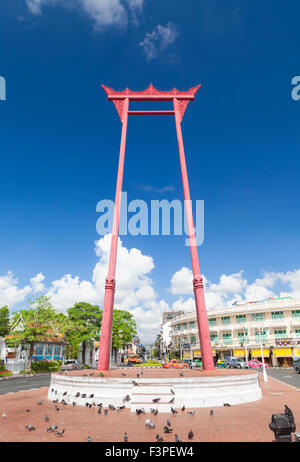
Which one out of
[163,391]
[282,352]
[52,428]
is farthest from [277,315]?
[52,428]

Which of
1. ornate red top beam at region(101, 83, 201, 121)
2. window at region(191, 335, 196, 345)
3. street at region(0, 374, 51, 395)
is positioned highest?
ornate red top beam at region(101, 83, 201, 121)

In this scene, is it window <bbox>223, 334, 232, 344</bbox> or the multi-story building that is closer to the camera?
the multi-story building

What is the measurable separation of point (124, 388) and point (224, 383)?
14.0 ft

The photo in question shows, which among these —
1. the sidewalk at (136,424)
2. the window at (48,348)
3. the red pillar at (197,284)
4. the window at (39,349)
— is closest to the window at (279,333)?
the red pillar at (197,284)

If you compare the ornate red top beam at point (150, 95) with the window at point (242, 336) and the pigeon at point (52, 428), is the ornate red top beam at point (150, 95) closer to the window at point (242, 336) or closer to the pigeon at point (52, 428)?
the pigeon at point (52, 428)

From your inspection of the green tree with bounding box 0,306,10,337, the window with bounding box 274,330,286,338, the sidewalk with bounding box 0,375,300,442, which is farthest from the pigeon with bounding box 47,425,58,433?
the green tree with bounding box 0,306,10,337

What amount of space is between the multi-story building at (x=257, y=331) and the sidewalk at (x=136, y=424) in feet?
128

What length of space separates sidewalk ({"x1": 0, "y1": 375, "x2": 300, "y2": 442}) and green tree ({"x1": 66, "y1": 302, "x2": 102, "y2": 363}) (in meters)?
33.3

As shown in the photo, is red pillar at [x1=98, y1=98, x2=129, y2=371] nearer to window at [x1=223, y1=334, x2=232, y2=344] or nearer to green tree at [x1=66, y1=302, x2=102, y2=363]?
green tree at [x1=66, y1=302, x2=102, y2=363]

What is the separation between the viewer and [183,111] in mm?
22469

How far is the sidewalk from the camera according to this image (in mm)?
→ 7414

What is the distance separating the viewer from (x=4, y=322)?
206ft

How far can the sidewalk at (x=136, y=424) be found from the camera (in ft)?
24.3
